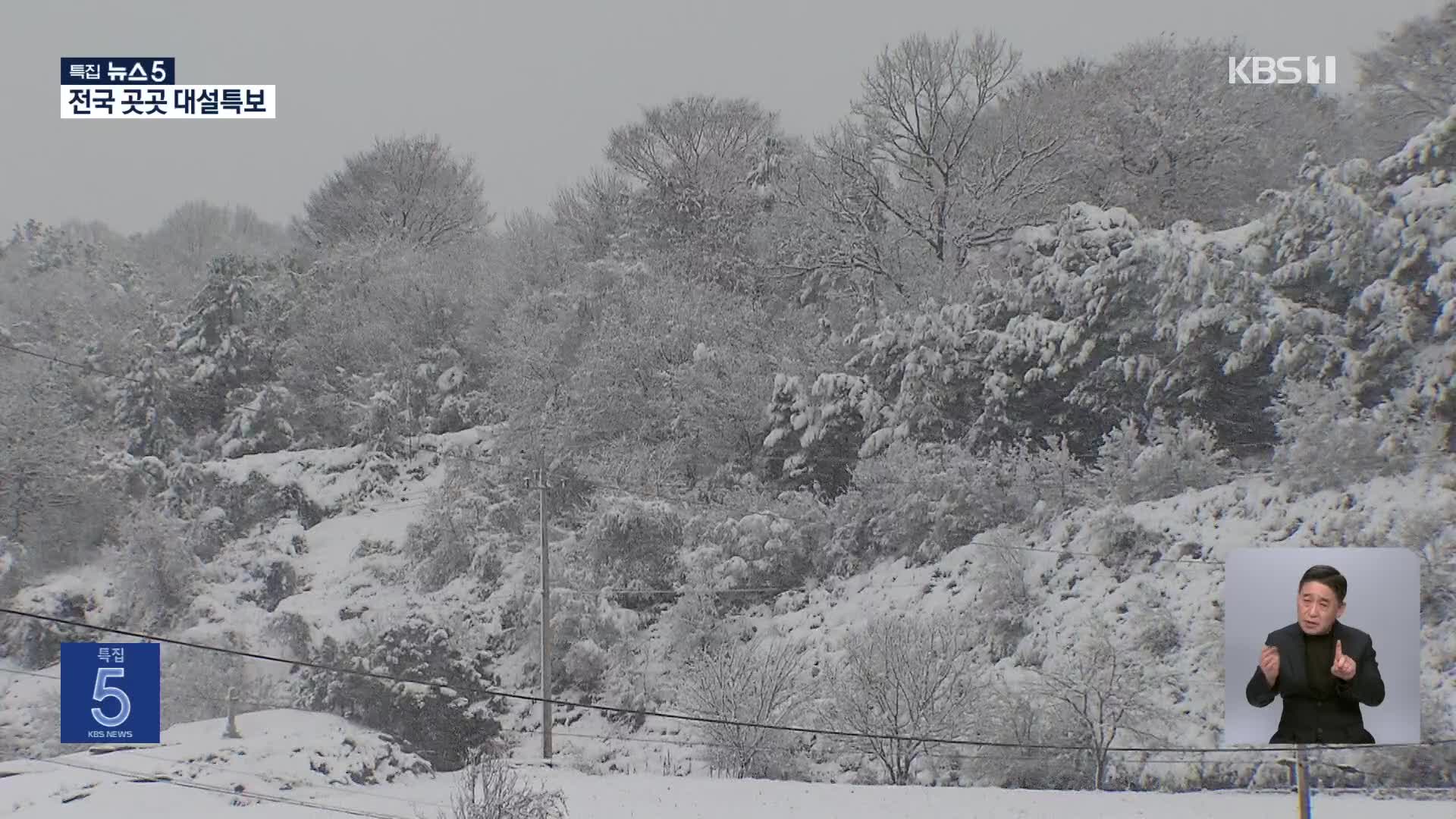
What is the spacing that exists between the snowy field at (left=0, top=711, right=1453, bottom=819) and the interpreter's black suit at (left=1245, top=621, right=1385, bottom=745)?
27.4 ft

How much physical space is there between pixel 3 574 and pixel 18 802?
15.1 metres

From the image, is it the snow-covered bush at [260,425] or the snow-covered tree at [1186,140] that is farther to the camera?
the snow-covered bush at [260,425]

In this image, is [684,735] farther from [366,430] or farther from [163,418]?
[163,418]

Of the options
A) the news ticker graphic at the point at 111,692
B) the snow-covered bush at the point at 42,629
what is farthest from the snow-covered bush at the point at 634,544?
the snow-covered bush at the point at 42,629

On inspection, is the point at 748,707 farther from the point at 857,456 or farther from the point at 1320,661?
the point at 1320,661

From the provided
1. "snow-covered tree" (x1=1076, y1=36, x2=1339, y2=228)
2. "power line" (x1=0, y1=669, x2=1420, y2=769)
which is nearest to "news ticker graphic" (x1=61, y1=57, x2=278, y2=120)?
"power line" (x1=0, y1=669, x2=1420, y2=769)

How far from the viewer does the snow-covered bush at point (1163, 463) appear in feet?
81.8

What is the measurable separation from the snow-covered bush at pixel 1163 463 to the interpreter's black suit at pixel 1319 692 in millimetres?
16671

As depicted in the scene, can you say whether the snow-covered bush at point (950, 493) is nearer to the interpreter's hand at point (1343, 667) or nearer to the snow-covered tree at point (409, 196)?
the interpreter's hand at point (1343, 667)

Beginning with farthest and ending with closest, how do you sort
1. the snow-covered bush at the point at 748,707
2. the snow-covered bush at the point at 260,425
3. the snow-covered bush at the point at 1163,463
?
the snow-covered bush at the point at 260,425 < the snow-covered bush at the point at 1163,463 < the snow-covered bush at the point at 748,707

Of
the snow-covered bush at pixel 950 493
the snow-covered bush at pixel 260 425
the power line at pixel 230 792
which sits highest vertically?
the snow-covered bush at pixel 260 425

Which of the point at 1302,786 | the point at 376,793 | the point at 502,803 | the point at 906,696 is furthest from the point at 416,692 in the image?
the point at 1302,786

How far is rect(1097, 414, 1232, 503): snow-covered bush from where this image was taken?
81.8ft

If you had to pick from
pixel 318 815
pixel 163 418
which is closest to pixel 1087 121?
pixel 318 815
